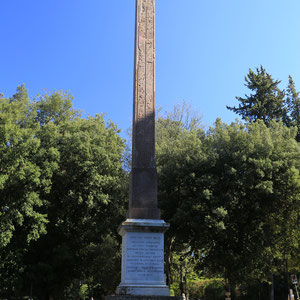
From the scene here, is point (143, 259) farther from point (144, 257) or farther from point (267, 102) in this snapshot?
point (267, 102)

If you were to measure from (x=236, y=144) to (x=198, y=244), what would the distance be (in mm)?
5014

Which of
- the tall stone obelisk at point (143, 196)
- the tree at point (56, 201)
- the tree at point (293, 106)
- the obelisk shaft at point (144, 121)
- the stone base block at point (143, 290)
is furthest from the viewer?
the tree at point (293, 106)

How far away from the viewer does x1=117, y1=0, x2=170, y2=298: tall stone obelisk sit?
848 cm

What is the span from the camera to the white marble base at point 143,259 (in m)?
8.29

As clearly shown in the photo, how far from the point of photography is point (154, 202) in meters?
9.55

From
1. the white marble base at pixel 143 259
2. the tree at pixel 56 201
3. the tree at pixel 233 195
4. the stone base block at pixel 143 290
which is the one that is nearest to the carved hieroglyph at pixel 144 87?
the white marble base at pixel 143 259

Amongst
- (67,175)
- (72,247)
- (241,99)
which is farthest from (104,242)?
(241,99)

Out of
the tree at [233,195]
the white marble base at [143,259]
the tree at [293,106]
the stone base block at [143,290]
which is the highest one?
the tree at [293,106]

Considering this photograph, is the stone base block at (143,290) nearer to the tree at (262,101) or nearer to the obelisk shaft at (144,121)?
the obelisk shaft at (144,121)

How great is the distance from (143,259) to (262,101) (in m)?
25.2

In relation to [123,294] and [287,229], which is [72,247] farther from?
[123,294]

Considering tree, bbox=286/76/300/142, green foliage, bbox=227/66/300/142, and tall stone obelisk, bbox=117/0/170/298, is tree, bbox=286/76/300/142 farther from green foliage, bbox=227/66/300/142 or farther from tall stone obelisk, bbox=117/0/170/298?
tall stone obelisk, bbox=117/0/170/298

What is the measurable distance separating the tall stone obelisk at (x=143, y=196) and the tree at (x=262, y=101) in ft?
65.1

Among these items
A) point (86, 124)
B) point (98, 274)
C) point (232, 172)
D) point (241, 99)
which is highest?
point (241, 99)
